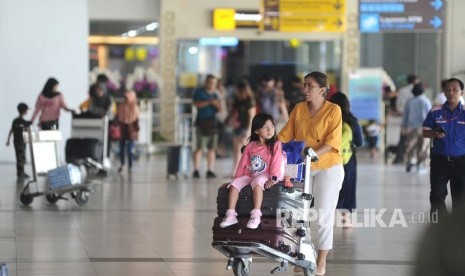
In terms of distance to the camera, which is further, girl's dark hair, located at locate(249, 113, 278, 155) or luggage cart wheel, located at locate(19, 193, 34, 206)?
luggage cart wheel, located at locate(19, 193, 34, 206)

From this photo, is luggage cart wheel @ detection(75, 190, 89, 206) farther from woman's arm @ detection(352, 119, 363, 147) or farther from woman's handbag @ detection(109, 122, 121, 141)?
Result: woman's handbag @ detection(109, 122, 121, 141)

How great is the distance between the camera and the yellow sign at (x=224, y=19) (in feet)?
99.3

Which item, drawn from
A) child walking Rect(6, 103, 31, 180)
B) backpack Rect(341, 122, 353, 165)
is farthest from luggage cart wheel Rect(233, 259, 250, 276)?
child walking Rect(6, 103, 31, 180)

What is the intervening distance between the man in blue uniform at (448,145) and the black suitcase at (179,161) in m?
9.20

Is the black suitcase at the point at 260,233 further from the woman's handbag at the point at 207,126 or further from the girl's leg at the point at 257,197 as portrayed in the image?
the woman's handbag at the point at 207,126

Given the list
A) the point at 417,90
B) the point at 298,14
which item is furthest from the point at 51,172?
the point at 298,14

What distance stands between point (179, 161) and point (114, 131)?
266 centimetres

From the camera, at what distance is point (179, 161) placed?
20.5 m

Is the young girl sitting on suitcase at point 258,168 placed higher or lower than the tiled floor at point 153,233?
higher

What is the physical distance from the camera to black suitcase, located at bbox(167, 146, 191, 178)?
802 inches

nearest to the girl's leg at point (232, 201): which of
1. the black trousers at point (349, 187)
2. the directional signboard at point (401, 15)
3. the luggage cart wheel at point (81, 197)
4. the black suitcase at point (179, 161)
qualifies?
the black trousers at point (349, 187)

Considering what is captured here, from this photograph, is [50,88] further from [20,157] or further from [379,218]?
[379,218]

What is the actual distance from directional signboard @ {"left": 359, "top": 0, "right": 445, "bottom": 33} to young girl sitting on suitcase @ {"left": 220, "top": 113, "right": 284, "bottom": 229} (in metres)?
22.5

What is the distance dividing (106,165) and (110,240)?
9833mm
